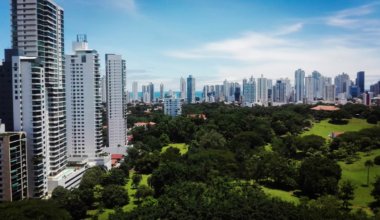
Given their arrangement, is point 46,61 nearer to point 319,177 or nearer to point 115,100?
point 115,100

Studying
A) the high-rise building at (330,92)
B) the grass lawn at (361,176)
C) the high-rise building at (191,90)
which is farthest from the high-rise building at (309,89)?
the grass lawn at (361,176)

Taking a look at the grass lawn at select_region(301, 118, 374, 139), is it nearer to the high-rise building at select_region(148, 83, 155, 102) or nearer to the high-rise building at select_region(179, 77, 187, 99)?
the high-rise building at select_region(179, 77, 187, 99)

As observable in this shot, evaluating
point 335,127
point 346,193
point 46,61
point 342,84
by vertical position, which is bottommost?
point 346,193

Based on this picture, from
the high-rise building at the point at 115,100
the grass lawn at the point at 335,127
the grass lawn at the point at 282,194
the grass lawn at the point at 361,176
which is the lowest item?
the grass lawn at the point at 282,194

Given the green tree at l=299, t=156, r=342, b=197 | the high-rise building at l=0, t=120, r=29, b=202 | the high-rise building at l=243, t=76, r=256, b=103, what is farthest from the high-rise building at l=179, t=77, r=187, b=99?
the high-rise building at l=0, t=120, r=29, b=202

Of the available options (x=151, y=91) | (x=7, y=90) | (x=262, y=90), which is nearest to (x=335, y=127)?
(x=7, y=90)

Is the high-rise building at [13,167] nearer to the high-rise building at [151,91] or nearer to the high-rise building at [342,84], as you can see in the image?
the high-rise building at [151,91]
